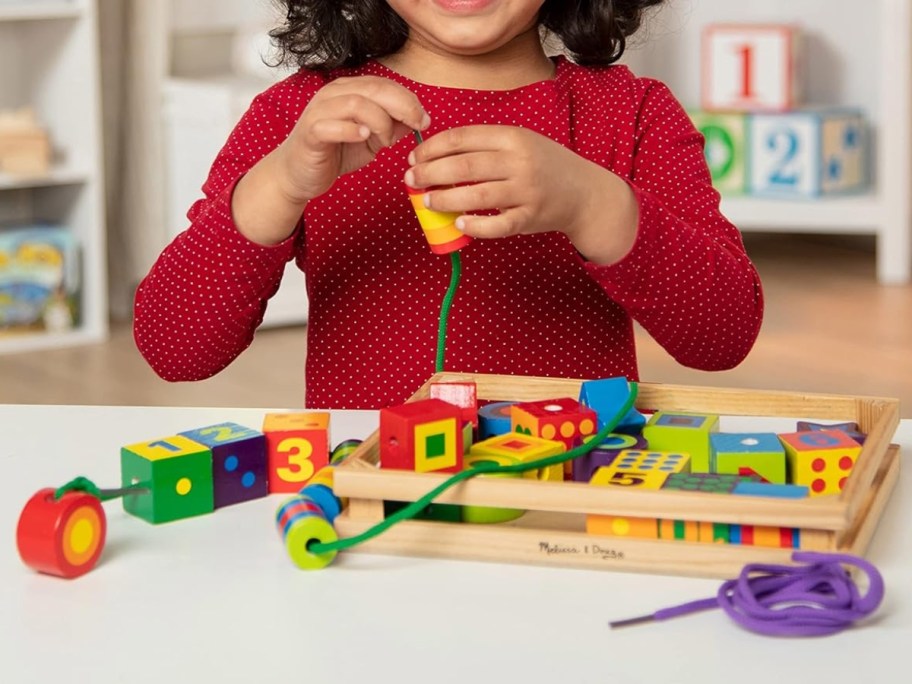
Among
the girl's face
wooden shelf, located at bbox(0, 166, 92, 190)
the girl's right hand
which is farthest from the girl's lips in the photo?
wooden shelf, located at bbox(0, 166, 92, 190)

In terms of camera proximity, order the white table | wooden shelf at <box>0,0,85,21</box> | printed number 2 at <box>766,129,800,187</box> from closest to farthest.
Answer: the white table < wooden shelf at <box>0,0,85,21</box> < printed number 2 at <box>766,129,800,187</box>

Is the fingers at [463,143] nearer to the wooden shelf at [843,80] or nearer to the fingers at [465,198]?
the fingers at [465,198]

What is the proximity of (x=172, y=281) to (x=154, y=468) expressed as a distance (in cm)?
32

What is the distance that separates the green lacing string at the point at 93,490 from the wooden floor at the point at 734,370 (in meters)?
1.69

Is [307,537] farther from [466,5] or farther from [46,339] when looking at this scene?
[46,339]

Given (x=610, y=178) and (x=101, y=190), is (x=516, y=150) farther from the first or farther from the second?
(x=101, y=190)

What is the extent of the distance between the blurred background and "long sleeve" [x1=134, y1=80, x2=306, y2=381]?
4.37ft

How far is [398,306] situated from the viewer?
1.21 meters

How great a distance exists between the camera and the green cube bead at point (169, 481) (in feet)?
2.54

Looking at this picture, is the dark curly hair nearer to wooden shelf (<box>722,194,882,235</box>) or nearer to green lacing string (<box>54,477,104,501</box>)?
green lacing string (<box>54,477,104,501</box>)

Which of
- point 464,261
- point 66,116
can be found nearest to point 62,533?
point 464,261

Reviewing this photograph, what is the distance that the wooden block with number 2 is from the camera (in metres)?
0.82

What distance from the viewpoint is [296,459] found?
2.71ft

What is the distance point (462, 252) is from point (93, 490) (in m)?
0.53
